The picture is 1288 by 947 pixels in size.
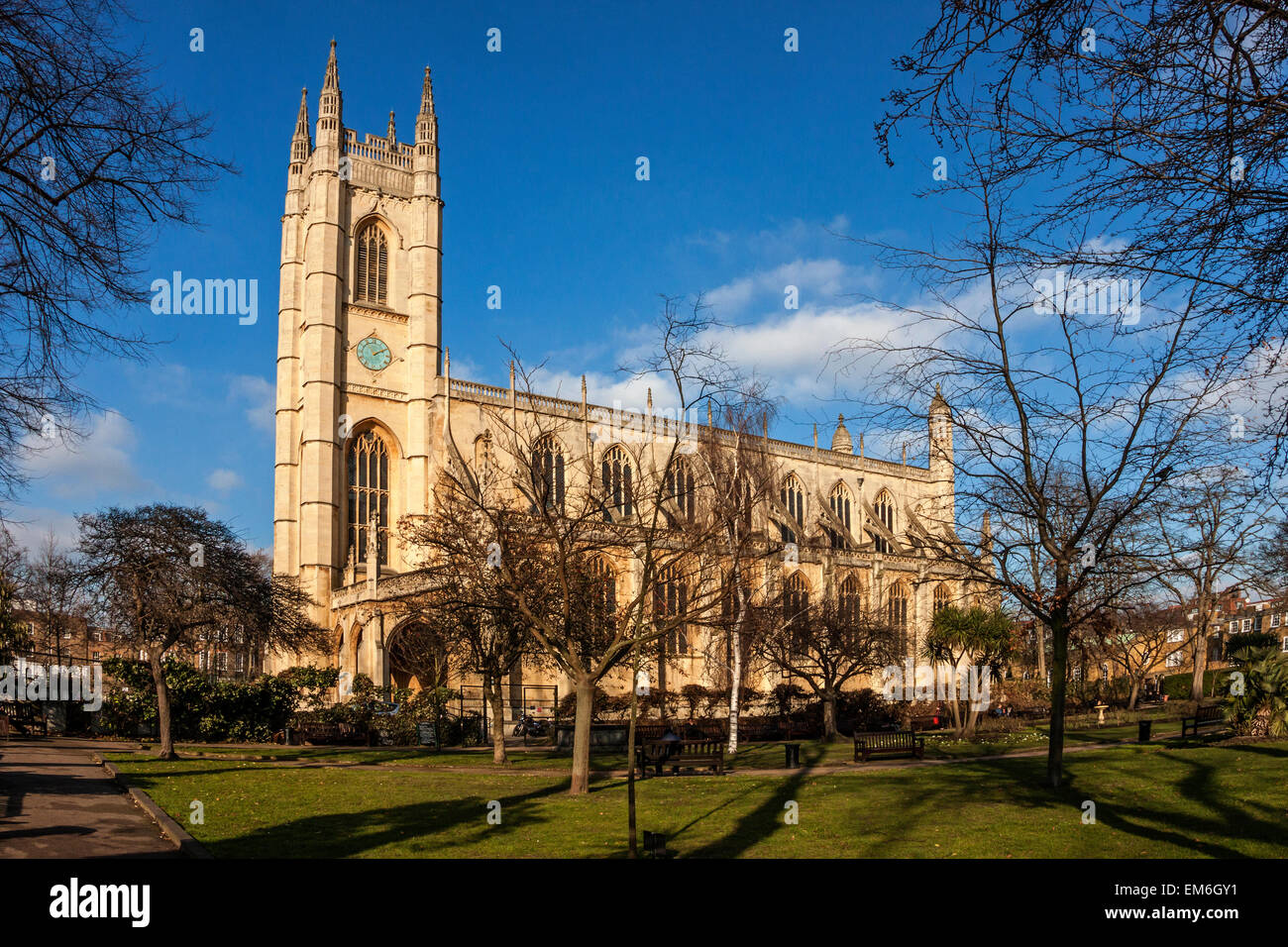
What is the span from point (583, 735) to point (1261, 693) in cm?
1362

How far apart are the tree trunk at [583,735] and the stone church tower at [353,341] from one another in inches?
1128

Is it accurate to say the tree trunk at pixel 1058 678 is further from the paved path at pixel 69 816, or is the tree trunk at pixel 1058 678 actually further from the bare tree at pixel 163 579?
the bare tree at pixel 163 579

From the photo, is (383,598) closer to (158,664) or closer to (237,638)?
(237,638)

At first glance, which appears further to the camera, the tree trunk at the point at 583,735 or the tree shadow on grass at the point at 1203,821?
the tree trunk at the point at 583,735

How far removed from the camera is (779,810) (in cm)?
1378

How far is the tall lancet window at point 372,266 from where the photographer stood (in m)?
50.0

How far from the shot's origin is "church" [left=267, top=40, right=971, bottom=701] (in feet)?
147

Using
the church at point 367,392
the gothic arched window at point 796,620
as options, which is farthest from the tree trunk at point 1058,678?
the church at point 367,392

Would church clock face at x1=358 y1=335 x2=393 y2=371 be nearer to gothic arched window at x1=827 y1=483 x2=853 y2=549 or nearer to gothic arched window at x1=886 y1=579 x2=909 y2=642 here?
gothic arched window at x1=886 y1=579 x2=909 y2=642

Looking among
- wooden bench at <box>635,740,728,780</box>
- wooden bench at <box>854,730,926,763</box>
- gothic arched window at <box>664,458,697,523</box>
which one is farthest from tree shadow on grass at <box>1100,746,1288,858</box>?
wooden bench at <box>635,740,728,780</box>

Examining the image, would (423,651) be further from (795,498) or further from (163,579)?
(795,498)

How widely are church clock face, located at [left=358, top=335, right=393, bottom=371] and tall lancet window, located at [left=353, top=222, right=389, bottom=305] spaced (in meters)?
2.26
